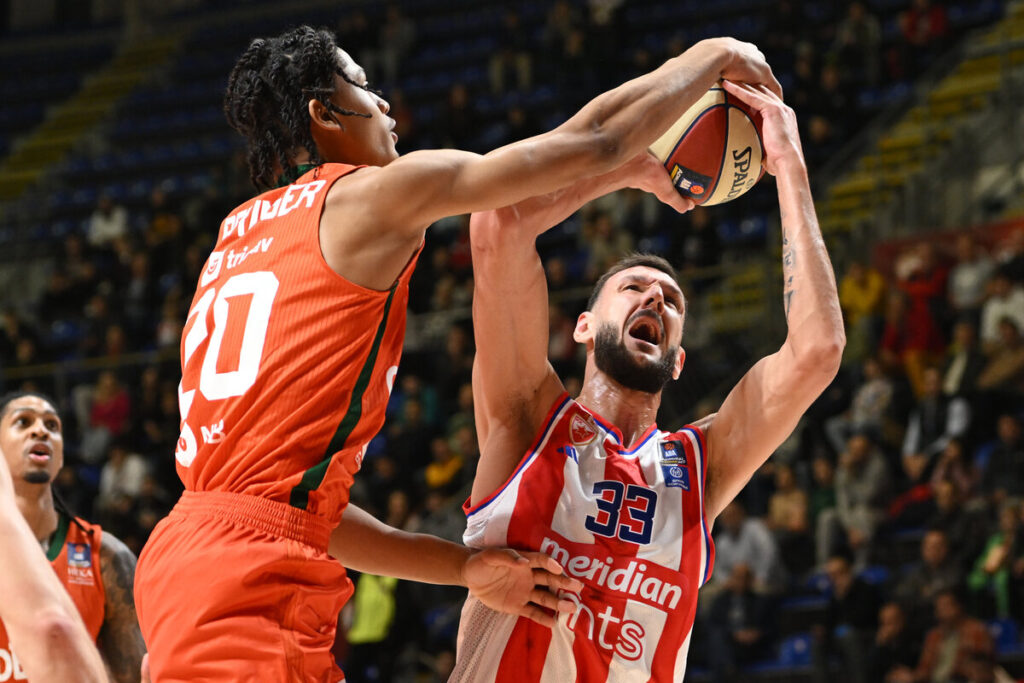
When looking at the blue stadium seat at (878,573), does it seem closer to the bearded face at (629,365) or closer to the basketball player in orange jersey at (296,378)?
the bearded face at (629,365)

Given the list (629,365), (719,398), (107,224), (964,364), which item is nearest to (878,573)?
(964,364)

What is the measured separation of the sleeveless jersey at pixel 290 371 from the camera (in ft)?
9.53

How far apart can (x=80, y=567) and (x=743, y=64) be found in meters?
3.11

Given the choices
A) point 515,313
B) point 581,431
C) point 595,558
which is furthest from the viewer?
point 581,431

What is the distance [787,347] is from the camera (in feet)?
12.6

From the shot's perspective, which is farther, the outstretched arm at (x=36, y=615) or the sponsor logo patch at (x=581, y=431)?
the sponsor logo patch at (x=581, y=431)

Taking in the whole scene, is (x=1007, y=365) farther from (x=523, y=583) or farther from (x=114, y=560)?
(x=523, y=583)

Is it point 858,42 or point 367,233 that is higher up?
point 858,42

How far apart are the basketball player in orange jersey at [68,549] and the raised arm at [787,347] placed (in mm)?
2325

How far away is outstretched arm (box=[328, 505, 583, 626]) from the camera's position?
3.48 metres

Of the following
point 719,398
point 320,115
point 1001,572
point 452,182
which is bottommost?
point 1001,572

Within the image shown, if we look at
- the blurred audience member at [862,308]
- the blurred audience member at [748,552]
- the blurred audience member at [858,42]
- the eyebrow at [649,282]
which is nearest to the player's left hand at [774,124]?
the eyebrow at [649,282]

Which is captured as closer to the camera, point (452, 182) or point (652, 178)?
point (452, 182)

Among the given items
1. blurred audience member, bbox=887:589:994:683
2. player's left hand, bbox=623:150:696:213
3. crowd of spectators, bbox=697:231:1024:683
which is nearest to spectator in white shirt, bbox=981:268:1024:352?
crowd of spectators, bbox=697:231:1024:683
